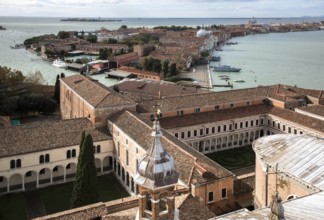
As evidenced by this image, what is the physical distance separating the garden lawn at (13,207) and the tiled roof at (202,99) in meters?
10.8

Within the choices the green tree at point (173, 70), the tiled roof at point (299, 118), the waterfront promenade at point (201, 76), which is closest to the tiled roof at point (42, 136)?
the tiled roof at point (299, 118)

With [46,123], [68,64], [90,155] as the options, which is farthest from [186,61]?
[90,155]

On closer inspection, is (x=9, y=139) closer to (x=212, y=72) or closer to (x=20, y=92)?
(x=20, y=92)

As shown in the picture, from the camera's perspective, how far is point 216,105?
31828mm

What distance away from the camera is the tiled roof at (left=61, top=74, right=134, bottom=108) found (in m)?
26.8

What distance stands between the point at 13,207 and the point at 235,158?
1536 centimetres

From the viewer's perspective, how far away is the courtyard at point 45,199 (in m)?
20.7

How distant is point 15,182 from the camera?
2350cm

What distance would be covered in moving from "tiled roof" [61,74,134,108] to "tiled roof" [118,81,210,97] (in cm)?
1044

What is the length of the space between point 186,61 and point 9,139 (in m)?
50.1

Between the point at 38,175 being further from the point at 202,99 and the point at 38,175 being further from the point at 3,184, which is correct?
the point at 202,99

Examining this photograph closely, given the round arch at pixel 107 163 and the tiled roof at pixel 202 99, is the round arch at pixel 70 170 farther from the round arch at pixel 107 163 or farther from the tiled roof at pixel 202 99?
the tiled roof at pixel 202 99

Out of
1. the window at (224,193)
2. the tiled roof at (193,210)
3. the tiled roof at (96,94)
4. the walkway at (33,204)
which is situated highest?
the tiled roof at (96,94)

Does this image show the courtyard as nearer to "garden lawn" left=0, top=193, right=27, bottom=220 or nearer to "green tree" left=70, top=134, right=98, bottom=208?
"garden lawn" left=0, top=193, right=27, bottom=220
